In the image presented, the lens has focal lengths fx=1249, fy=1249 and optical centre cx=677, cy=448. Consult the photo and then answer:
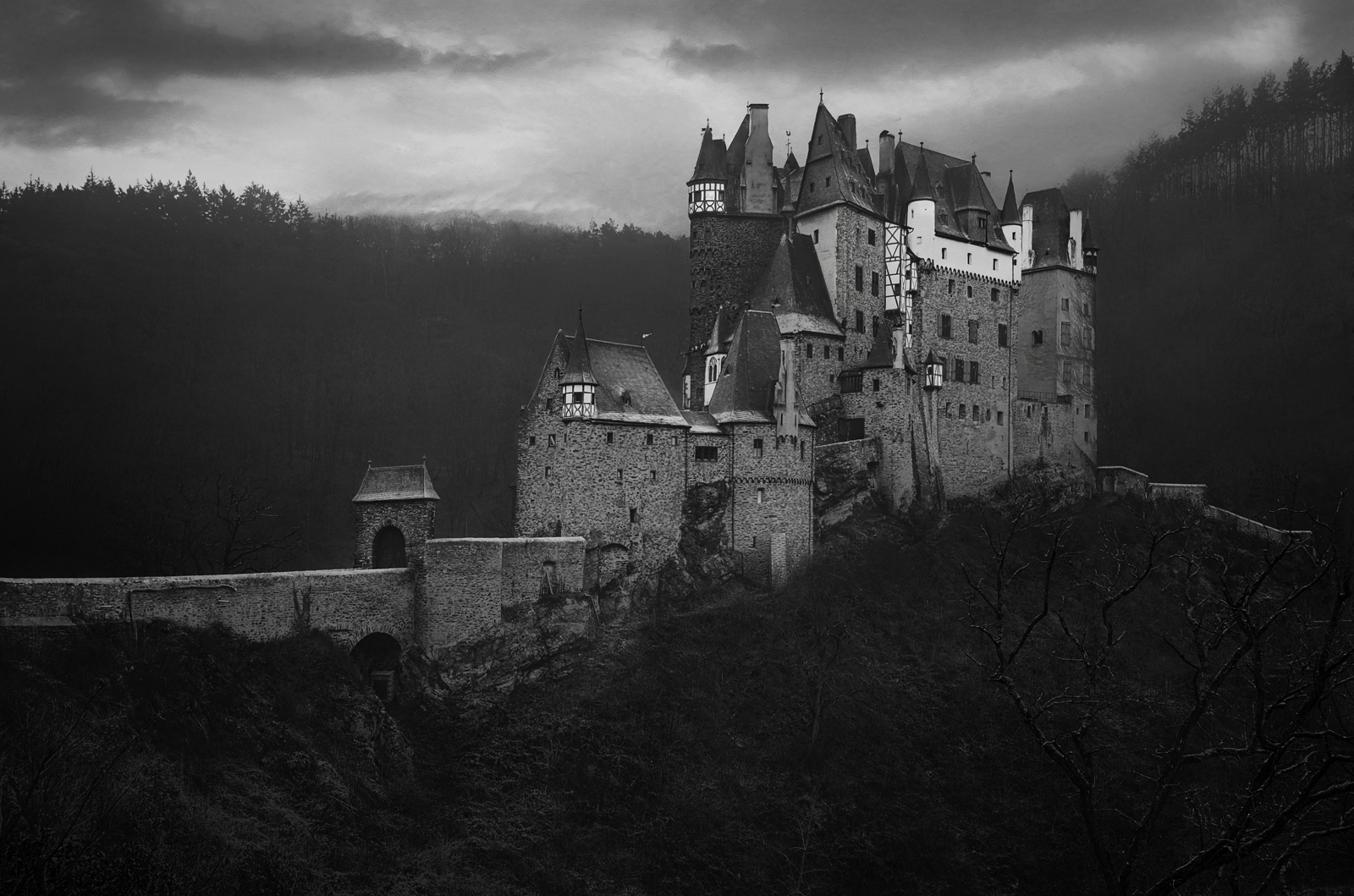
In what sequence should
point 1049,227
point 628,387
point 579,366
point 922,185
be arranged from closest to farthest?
1. point 579,366
2. point 628,387
3. point 922,185
4. point 1049,227

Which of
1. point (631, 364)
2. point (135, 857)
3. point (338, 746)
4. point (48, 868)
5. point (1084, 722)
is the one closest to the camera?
point (1084, 722)

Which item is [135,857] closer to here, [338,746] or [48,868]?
[48,868]

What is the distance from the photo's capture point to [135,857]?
1117 inches

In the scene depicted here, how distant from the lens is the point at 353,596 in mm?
37562

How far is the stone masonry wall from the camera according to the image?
53188 millimetres

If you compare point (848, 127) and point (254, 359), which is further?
point (254, 359)

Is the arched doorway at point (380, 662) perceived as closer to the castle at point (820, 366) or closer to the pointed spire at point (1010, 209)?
the castle at point (820, 366)

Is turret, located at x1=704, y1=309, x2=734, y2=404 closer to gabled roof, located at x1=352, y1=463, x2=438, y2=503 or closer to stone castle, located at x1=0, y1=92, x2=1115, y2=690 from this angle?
stone castle, located at x1=0, y1=92, x2=1115, y2=690

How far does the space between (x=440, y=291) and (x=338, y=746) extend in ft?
162

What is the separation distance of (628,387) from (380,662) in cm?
1234

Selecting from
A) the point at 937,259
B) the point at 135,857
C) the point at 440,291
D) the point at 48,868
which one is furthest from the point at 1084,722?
the point at 440,291

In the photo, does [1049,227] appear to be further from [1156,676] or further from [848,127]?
[1156,676]

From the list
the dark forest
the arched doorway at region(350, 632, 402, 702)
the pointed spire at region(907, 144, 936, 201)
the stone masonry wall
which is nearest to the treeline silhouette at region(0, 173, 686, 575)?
the dark forest

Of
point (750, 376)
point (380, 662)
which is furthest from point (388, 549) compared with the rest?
point (750, 376)
